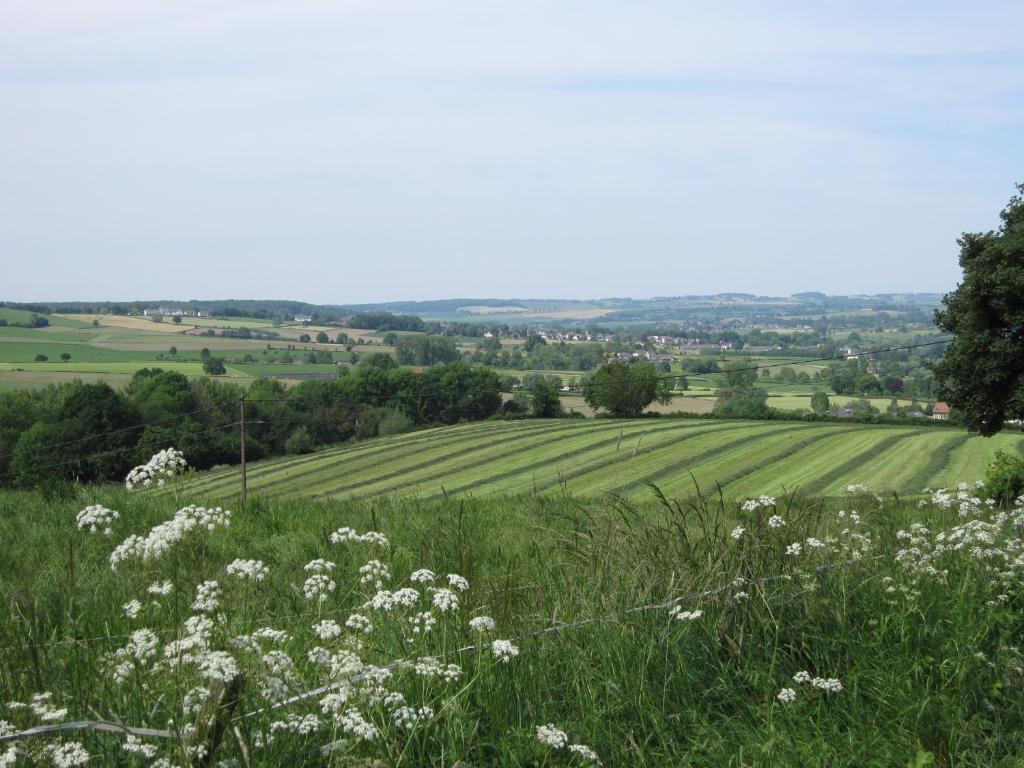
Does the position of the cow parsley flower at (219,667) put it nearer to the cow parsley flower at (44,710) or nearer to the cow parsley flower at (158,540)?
the cow parsley flower at (44,710)

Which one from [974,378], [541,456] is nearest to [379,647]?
[974,378]

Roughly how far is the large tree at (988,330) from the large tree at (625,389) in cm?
2666

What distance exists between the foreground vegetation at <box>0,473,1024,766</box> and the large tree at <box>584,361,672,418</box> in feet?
165

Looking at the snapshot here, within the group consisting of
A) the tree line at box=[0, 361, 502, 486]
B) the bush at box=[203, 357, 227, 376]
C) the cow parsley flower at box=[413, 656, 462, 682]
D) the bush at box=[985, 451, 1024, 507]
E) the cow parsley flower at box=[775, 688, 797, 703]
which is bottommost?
the tree line at box=[0, 361, 502, 486]

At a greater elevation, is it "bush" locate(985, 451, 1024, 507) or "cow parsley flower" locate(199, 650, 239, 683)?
"cow parsley flower" locate(199, 650, 239, 683)

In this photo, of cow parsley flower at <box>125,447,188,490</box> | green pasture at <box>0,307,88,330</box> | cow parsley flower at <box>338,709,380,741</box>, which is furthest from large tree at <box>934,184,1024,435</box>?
green pasture at <box>0,307,88,330</box>

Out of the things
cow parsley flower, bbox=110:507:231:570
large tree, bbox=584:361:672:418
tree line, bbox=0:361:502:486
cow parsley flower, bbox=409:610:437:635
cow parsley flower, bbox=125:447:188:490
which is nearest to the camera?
cow parsley flower, bbox=409:610:437:635

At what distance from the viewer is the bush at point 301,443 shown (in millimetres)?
54906

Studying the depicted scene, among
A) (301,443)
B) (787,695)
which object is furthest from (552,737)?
(301,443)

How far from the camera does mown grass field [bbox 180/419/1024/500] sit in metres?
37.8

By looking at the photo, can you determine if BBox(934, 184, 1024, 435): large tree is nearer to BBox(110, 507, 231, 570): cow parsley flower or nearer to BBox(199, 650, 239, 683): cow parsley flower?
BBox(110, 507, 231, 570): cow parsley flower

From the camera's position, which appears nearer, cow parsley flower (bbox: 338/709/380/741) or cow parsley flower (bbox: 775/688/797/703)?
cow parsley flower (bbox: 338/709/380/741)

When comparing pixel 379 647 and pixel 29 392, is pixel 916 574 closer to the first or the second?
pixel 379 647

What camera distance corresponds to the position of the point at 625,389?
2218 inches
